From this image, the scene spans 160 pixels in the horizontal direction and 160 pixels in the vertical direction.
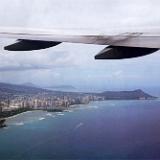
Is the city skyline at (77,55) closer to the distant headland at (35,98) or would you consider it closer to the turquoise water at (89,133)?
the distant headland at (35,98)

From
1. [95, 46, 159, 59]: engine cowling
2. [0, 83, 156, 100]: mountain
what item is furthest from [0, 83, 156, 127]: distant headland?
[95, 46, 159, 59]: engine cowling

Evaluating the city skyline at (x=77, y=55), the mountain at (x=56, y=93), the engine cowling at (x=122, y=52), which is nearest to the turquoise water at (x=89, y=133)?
the mountain at (x=56, y=93)

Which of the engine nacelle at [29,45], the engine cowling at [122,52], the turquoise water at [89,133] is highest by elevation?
the engine nacelle at [29,45]

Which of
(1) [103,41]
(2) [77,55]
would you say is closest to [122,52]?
(1) [103,41]

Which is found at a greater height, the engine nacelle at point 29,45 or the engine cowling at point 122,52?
the engine nacelle at point 29,45

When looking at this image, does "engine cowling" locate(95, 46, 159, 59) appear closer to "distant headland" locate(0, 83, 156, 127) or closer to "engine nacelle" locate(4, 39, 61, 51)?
"engine nacelle" locate(4, 39, 61, 51)

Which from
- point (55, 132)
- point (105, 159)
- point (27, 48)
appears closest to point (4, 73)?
point (27, 48)

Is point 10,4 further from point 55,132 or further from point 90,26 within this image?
point 55,132

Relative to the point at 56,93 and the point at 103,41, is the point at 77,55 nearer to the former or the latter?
the point at 56,93
